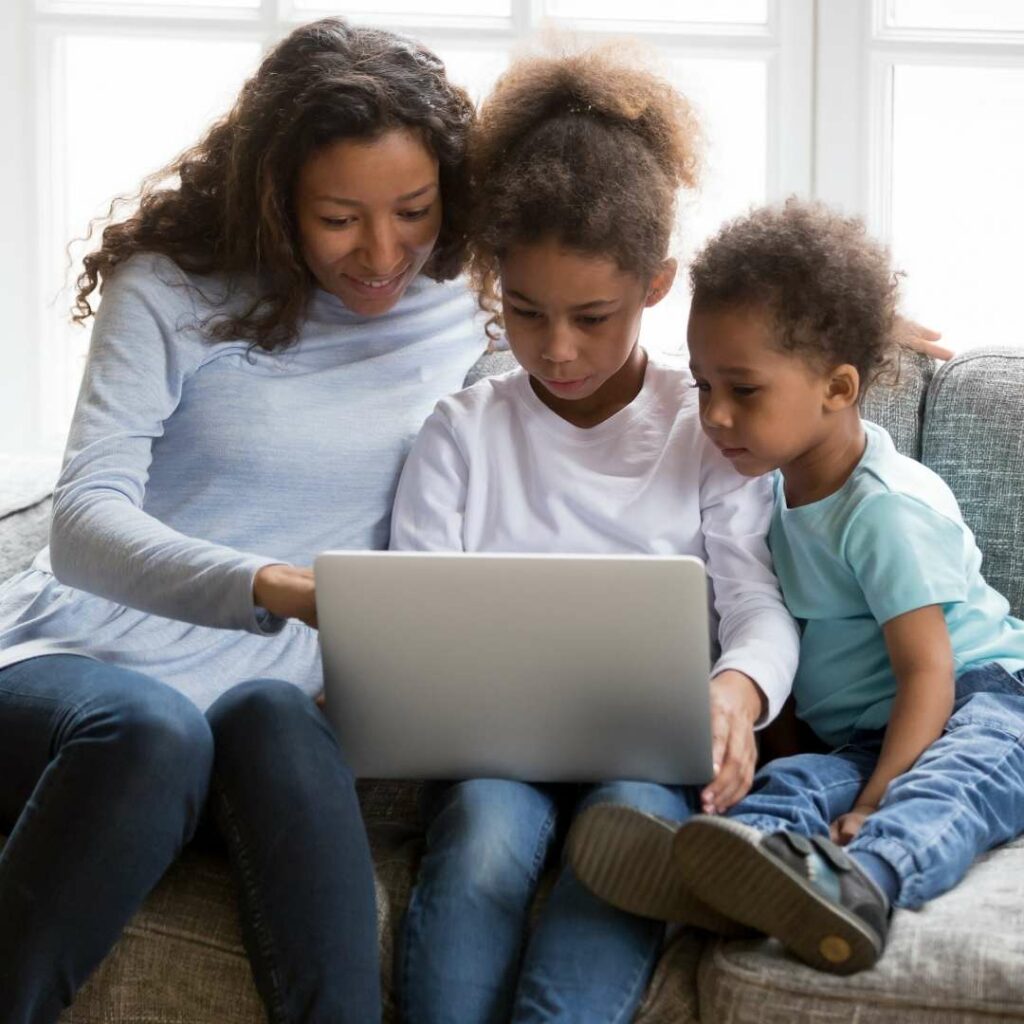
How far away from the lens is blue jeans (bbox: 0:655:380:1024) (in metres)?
1.18

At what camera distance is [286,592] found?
4.24 feet

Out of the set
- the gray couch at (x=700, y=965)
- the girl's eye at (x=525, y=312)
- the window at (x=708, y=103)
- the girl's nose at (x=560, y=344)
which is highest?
the window at (x=708, y=103)

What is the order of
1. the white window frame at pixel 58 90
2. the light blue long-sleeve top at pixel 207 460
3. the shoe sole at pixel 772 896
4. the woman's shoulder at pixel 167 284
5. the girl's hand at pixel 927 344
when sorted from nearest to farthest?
the shoe sole at pixel 772 896 < the light blue long-sleeve top at pixel 207 460 < the woman's shoulder at pixel 167 284 < the girl's hand at pixel 927 344 < the white window frame at pixel 58 90

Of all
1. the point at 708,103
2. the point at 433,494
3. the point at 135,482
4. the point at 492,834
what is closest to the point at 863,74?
the point at 708,103

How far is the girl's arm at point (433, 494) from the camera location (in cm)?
157

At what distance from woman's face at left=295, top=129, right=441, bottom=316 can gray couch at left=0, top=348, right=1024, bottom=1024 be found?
22.0 inches

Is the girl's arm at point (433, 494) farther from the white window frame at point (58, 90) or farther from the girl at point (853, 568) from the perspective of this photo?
the white window frame at point (58, 90)

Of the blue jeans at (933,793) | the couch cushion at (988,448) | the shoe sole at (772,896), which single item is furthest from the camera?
the couch cushion at (988,448)

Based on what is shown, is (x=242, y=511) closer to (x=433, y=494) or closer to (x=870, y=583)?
(x=433, y=494)

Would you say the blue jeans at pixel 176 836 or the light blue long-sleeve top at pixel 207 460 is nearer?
the blue jeans at pixel 176 836

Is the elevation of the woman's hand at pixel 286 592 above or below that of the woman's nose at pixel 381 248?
below

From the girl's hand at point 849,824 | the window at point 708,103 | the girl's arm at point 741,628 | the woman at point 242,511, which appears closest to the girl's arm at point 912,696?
the girl's hand at point 849,824

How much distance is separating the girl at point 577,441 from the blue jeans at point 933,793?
2.7 inches

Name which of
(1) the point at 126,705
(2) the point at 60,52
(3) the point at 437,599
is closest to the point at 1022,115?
(2) the point at 60,52
